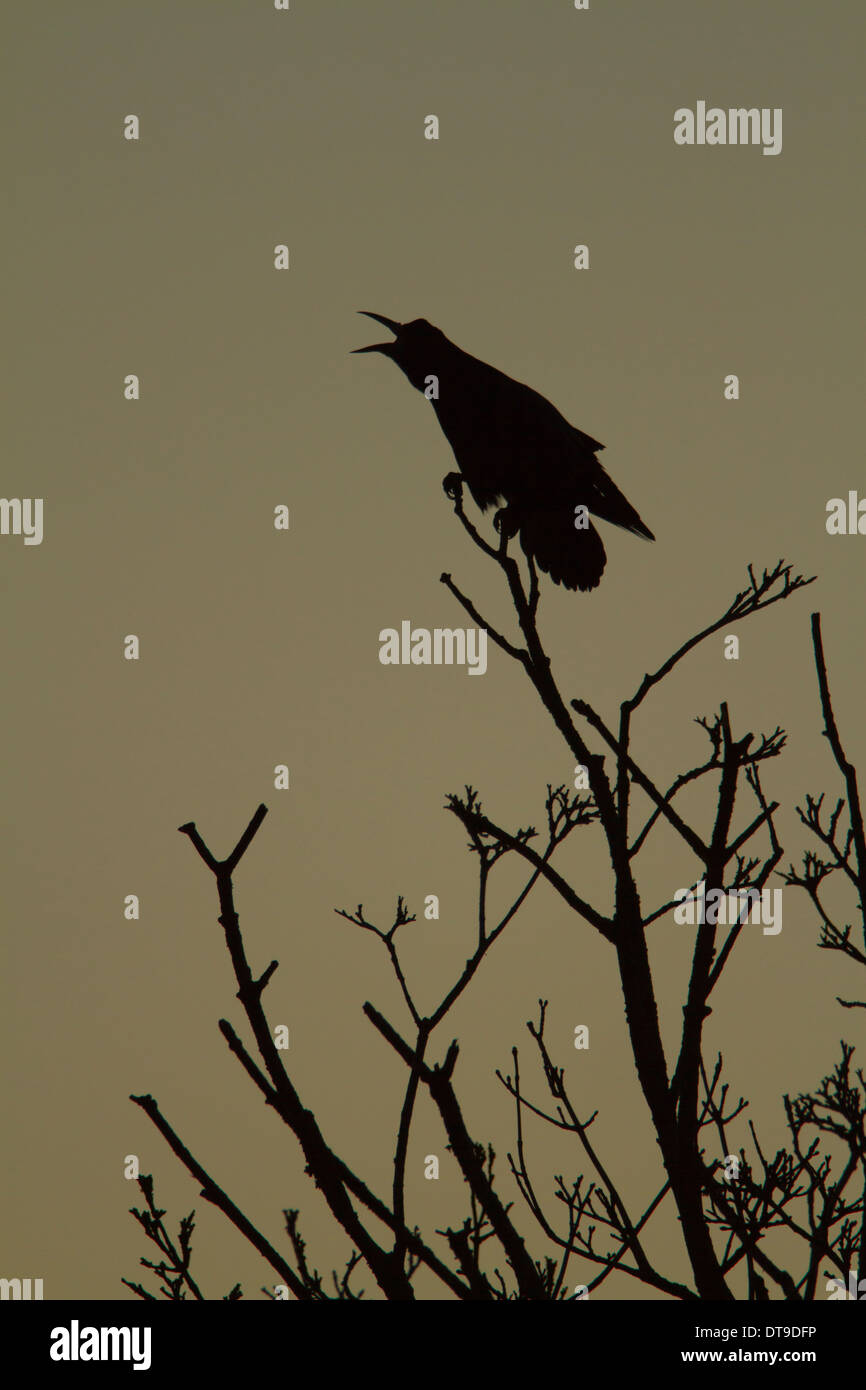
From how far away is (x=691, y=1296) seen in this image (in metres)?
2.52

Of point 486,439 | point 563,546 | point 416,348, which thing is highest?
point 416,348

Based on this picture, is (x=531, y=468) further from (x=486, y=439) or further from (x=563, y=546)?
(x=486, y=439)

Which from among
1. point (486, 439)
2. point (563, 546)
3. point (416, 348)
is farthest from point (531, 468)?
point (416, 348)

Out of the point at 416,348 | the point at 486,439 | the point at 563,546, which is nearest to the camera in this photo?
the point at 563,546

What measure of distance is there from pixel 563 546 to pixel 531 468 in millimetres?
418

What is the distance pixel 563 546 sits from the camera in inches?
241

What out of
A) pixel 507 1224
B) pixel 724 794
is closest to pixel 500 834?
pixel 724 794

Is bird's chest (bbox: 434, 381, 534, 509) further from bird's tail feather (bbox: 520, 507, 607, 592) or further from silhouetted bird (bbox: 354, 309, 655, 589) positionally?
bird's tail feather (bbox: 520, 507, 607, 592)

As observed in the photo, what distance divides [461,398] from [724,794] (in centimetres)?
497

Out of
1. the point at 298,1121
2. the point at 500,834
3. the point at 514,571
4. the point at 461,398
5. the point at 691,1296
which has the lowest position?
the point at 691,1296

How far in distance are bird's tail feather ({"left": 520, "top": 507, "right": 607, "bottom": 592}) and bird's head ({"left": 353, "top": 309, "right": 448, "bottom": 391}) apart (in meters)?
1.84

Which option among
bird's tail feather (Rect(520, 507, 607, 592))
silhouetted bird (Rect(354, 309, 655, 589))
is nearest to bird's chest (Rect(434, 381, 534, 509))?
silhouetted bird (Rect(354, 309, 655, 589))
